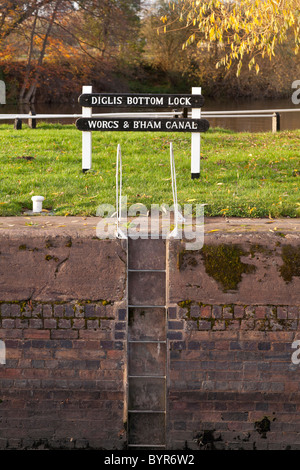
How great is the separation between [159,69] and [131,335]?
2689cm

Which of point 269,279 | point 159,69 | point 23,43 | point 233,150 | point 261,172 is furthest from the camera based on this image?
point 159,69

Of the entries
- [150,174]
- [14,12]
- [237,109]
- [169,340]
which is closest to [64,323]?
[169,340]

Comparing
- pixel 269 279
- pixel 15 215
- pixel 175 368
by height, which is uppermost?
pixel 15 215

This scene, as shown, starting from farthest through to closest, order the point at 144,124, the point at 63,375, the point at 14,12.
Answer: the point at 14,12, the point at 144,124, the point at 63,375

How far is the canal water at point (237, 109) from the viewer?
784 inches

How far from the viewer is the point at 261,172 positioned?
29.4 ft

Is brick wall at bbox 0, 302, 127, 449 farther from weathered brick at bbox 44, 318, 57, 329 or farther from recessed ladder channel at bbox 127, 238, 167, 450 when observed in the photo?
recessed ladder channel at bbox 127, 238, 167, 450

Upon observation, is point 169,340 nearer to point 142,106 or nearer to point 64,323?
point 64,323

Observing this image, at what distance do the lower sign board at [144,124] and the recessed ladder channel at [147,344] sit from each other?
117 inches

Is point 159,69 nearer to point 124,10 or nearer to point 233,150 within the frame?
point 124,10

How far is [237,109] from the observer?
2614 centimetres

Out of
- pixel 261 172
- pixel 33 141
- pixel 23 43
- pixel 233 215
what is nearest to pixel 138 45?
pixel 23 43

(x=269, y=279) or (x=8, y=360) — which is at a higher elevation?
(x=269, y=279)

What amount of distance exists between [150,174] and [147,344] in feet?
11.0
